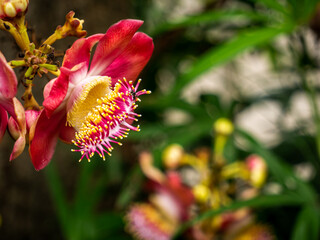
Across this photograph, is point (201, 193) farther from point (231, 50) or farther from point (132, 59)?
point (132, 59)

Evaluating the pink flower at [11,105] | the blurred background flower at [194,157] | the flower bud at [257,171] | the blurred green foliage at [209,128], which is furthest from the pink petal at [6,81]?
the flower bud at [257,171]

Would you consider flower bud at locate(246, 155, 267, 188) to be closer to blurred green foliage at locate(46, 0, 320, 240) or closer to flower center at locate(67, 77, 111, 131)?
blurred green foliage at locate(46, 0, 320, 240)

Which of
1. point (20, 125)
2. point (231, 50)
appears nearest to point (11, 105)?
point (20, 125)

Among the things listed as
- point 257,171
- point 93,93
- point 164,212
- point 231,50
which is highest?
point 93,93

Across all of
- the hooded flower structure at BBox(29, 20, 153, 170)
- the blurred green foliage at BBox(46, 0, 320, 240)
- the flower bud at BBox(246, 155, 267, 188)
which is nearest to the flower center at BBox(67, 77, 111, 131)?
the hooded flower structure at BBox(29, 20, 153, 170)

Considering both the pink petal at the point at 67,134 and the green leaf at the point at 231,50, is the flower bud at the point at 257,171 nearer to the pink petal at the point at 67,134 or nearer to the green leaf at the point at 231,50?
the green leaf at the point at 231,50
